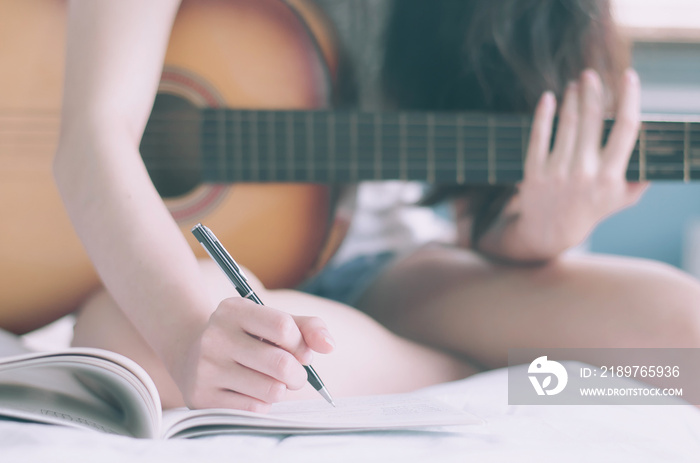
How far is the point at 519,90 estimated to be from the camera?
92cm

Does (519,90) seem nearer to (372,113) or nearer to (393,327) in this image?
(372,113)

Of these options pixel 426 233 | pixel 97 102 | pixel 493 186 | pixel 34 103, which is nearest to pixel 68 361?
pixel 97 102

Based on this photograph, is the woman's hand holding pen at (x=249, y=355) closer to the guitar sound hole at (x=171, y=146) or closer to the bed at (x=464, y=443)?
the bed at (x=464, y=443)

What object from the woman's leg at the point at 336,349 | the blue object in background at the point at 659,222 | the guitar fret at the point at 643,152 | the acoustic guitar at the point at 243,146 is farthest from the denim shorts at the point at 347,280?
the blue object in background at the point at 659,222

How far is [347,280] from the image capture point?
0.94 m

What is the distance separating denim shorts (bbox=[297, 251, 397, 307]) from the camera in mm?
909

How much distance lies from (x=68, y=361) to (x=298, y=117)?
0.56 m

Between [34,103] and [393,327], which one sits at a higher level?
[34,103]

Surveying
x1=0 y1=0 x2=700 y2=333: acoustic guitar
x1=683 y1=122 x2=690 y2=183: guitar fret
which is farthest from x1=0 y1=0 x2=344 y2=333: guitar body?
x1=683 y1=122 x2=690 y2=183: guitar fret

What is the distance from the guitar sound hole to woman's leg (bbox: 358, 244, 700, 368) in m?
0.36

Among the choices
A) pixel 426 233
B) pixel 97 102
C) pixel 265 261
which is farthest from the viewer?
pixel 426 233

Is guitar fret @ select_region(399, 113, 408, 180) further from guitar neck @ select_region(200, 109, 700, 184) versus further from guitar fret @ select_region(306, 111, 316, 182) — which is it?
guitar fret @ select_region(306, 111, 316, 182)

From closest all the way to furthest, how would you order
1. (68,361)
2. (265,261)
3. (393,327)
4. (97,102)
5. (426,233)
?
(68,361)
(97,102)
(393,327)
(265,261)
(426,233)

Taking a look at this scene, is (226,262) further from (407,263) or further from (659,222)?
(659,222)
